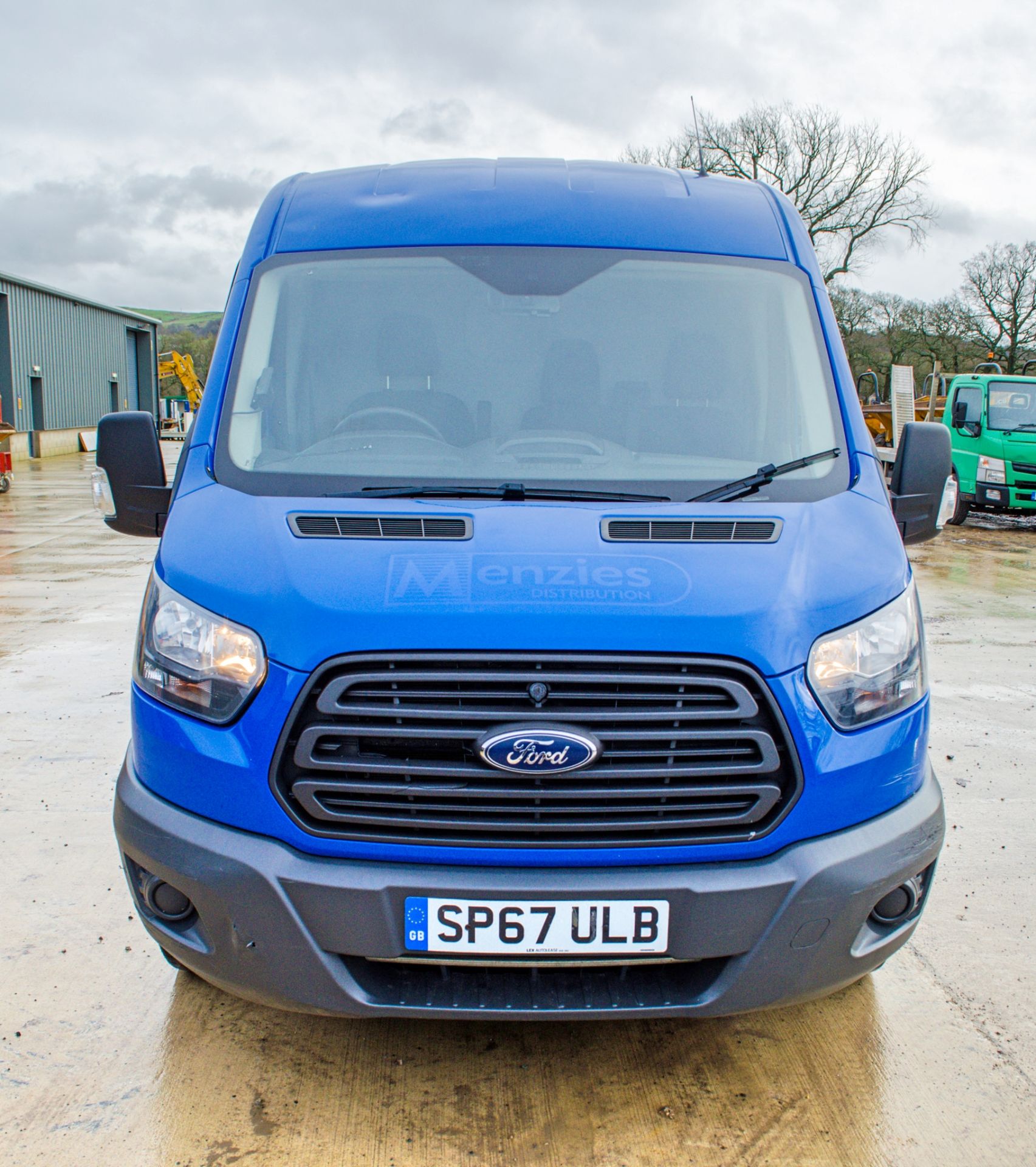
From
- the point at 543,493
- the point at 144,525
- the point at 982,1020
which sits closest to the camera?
the point at 543,493

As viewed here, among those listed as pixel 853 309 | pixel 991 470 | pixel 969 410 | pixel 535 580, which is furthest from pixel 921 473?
pixel 853 309

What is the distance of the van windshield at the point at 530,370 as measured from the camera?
2.96m

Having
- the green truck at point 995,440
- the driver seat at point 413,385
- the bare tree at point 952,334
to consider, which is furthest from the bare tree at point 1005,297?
the driver seat at point 413,385

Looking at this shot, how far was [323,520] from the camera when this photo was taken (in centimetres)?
258

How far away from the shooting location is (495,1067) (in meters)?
2.74

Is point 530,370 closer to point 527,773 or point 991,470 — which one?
point 527,773

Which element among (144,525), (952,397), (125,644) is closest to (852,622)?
(144,525)

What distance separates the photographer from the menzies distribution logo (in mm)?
2295

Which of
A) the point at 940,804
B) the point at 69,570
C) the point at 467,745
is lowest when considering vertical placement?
the point at 69,570

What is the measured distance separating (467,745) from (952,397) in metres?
16.0

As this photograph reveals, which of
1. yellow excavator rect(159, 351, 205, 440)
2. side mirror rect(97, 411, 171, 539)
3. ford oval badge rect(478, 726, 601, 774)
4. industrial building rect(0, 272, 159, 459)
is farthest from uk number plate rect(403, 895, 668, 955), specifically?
yellow excavator rect(159, 351, 205, 440)

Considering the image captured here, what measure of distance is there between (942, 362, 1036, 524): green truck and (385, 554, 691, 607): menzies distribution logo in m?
14.8

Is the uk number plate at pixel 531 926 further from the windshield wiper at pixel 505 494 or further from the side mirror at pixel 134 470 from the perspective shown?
the side mirror at pixel 134 470

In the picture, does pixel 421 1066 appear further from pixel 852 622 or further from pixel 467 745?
pixel 852 622
